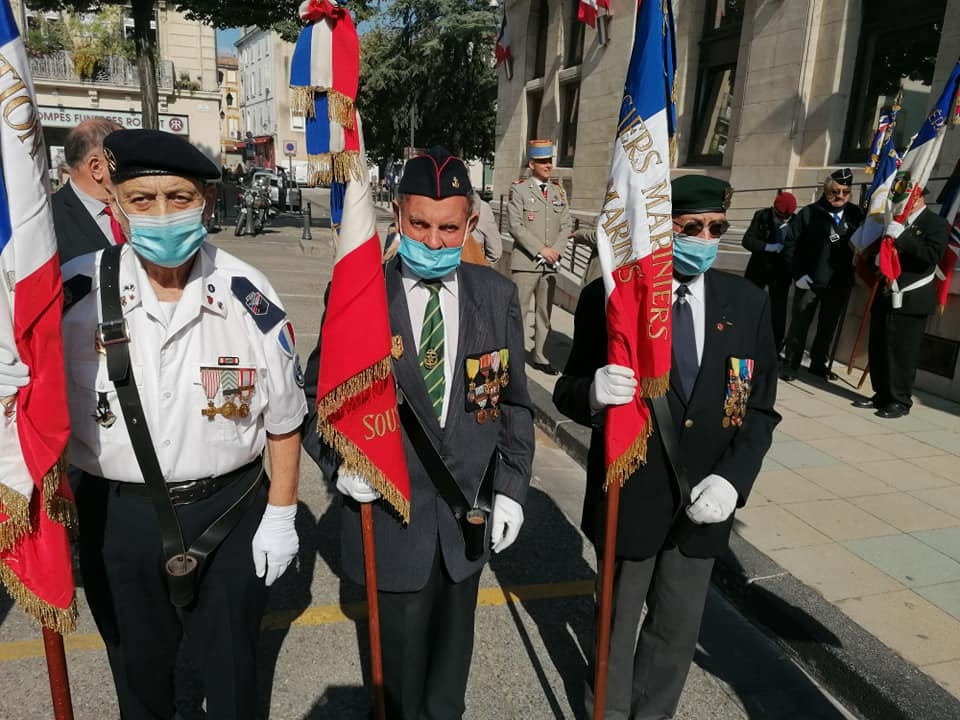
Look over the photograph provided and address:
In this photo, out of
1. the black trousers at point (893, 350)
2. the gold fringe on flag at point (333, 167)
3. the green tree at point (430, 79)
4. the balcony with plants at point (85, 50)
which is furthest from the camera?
the green tree at point (430, 79)

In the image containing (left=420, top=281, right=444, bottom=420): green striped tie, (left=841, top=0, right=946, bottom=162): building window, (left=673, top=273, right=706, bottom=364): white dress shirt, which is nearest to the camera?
(left=420, top=281, right=444, bottom=420): green striped tie

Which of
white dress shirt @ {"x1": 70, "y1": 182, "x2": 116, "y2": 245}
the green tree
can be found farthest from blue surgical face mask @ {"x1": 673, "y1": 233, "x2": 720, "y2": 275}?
the green tree

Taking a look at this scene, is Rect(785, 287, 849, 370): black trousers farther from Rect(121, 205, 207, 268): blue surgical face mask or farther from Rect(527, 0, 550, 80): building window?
Rect(527, 0, 550, 80): building window

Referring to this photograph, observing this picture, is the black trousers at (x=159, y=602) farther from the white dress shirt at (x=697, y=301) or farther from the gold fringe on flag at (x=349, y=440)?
the white dress shirt at (x=697, y=301)

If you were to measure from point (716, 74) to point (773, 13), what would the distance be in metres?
1.61

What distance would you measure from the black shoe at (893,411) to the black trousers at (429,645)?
220 inches

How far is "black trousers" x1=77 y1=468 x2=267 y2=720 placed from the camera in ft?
6.61

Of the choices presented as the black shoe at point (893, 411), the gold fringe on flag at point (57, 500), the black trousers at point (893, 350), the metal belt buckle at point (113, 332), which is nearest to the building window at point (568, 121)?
the black trousers at point (893, 350)

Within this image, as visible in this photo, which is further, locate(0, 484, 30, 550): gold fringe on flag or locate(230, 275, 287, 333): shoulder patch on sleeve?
locate(230, 275, 287, 333): shoulder patch on sleeve

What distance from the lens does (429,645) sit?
2.46 metres

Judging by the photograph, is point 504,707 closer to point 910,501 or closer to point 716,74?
point 910,501

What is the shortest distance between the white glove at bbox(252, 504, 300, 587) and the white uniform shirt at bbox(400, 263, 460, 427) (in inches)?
23.0

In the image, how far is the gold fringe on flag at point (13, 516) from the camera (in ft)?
5.52

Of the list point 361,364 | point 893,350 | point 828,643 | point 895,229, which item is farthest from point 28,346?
point 893,350
